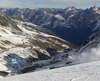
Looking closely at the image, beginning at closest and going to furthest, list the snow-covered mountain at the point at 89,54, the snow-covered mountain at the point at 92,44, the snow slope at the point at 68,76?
the snow slope at the point at 68,76 < the snow-covered mountain at the point at 89,54 < the snow-covered mountain at the point at 92,44

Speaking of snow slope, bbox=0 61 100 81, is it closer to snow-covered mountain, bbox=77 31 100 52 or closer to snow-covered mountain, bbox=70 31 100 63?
snow-covered mountain, bbox=70 31 100 63

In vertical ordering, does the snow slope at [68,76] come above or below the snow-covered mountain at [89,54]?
above

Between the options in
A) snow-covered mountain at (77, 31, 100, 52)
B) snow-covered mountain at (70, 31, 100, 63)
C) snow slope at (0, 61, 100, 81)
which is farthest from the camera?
snow-covered mountain at (77, 31, 100, 52)

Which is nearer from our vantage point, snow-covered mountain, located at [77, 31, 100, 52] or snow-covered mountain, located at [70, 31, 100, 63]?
snow-covered mountain, located at [70, 31, 100, 63]

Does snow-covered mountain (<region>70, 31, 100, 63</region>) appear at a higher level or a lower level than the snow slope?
lower

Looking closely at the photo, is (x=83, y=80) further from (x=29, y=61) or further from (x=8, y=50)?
(x=8, y=50)

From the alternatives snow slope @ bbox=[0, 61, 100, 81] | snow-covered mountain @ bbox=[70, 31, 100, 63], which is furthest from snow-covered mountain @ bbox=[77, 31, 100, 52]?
snow slope @ bbox=[0, 61, 100, 81]

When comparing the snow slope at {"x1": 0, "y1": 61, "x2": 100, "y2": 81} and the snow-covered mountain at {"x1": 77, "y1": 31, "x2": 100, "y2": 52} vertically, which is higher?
the snow slope at {"x1": 0, "y1": 61, "x2": 100, "y2": 81}

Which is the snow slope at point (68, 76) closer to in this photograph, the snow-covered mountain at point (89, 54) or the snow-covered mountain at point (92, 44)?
the snow-covered mountain at point (89, 54)

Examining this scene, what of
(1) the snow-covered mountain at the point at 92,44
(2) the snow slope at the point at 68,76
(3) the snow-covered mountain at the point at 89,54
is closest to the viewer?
(2) the snow slope at the point at 68,76

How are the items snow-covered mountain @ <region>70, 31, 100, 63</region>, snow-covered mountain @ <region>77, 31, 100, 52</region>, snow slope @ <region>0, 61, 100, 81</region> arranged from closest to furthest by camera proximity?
1. snow slope @ <region>0, 61, 100, 81</region>
2. snow-covered mountain @ <region>70, 31, 100, 63</region>
3. snow-covered mountain @ <region>77, 31, 100, 52</region>

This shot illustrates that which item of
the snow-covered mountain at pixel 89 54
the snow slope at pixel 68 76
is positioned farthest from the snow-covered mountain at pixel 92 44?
the snow slope at pixel 68 76
